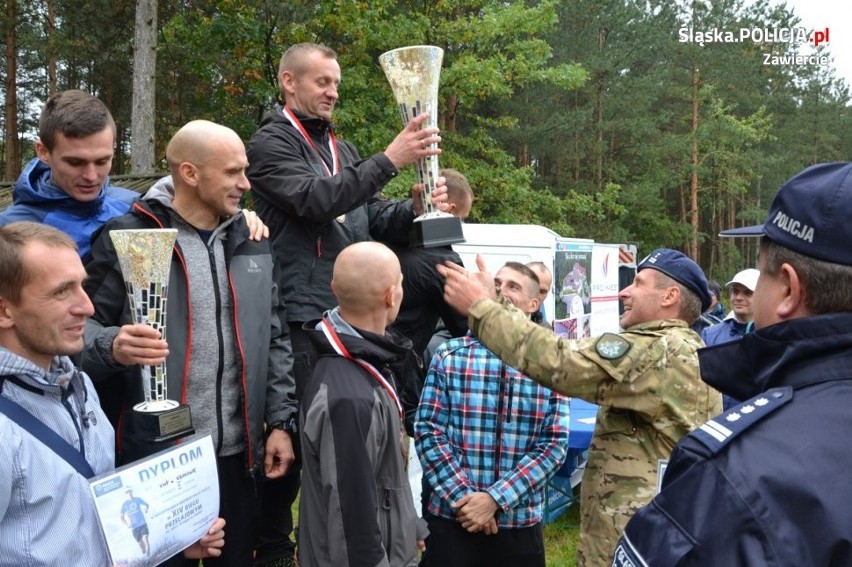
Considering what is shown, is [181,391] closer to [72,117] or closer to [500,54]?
[72,117]

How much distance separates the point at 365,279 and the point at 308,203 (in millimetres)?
500

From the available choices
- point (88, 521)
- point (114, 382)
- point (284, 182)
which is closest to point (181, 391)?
point (114, 382)

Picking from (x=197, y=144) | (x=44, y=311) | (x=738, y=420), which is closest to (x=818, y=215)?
(x=738, y=420)

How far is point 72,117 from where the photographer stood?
284 centimetres

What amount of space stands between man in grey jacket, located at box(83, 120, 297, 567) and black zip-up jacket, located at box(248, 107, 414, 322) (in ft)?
0.83

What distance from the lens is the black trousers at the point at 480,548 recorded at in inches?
133

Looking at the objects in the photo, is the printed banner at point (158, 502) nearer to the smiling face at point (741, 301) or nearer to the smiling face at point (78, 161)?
the smiling face at point (78, 161)

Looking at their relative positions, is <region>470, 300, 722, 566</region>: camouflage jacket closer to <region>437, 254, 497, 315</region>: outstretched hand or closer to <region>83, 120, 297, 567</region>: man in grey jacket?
<region>437, 254, 497, 315</region>: outstretched hand

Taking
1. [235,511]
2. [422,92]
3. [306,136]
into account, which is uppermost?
[422,92]

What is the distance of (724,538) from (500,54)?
1854 cm

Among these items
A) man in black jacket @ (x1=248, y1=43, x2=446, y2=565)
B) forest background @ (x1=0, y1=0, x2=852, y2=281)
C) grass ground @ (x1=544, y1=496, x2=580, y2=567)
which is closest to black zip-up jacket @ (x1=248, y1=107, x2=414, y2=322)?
man in black jacket @ (x1=248, y1=43, x2=446, y2=565)

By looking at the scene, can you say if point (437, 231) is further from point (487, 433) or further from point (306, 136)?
point (487, 433)

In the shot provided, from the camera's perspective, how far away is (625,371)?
8.76ft
